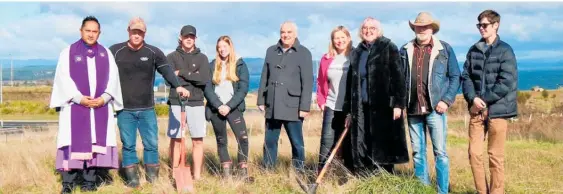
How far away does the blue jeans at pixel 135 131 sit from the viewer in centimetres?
679

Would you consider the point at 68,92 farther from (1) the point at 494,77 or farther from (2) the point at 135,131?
(1) the point at 494,77

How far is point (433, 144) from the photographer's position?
6195mm

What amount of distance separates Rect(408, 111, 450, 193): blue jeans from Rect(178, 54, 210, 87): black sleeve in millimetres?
2328

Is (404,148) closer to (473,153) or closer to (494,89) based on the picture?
(473,153)

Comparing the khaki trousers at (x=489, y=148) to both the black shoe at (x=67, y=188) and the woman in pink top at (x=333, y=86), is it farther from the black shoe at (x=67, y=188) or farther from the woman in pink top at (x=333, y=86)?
the black shoe at (x=67, y=188)

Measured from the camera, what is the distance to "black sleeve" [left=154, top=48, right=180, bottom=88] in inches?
267

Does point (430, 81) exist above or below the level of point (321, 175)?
above

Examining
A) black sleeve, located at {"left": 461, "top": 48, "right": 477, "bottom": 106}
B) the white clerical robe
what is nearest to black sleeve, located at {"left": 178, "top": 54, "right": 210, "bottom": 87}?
the white clerical robe

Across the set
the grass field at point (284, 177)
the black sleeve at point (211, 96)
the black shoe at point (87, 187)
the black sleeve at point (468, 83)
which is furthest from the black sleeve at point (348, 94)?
the black shoe at point (87, 187)

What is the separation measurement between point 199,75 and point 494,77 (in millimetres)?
3141

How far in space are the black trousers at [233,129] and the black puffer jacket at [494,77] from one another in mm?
2636

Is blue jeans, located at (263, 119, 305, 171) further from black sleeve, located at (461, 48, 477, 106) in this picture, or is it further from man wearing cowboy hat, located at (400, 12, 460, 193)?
black sleeve, located at (461, 48, 477, 106)

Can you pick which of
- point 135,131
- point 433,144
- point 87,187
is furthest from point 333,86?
point 87,187

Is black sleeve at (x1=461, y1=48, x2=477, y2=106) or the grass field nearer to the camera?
black sleeve at (x1=461, y1=48, x2=477, y2=106)
